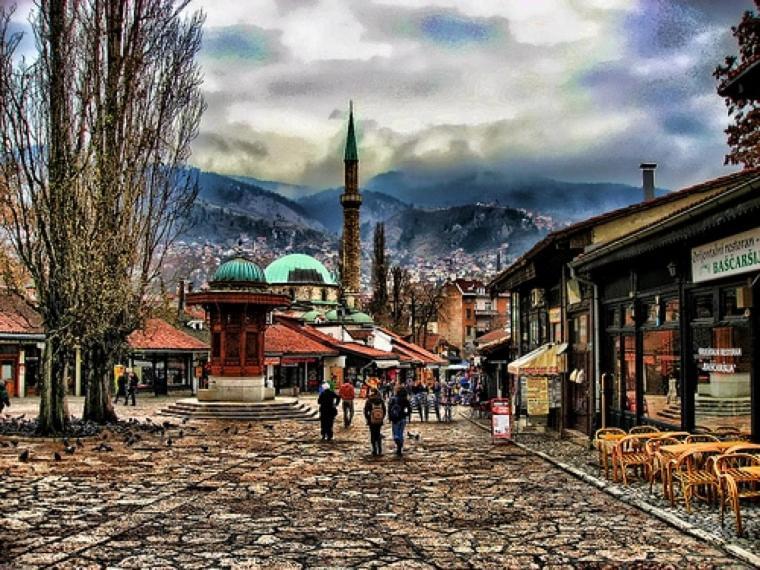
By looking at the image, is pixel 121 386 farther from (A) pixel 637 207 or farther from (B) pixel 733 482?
(B) pixel 733 482

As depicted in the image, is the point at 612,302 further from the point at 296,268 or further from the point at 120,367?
the point at 296,268

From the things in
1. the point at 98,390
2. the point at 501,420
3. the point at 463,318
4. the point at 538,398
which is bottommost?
the point at 501,420

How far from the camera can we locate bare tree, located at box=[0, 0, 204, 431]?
21922 mm

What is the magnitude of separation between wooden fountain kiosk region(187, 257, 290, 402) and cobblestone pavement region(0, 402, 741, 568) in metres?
13.9

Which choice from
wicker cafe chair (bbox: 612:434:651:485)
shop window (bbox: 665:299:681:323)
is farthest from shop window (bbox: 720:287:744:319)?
wicker cafe chair (bbox: 612:434:651:485)

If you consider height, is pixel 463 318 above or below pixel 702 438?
above

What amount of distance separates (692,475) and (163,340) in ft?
131

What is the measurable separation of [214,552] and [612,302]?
11207 millimetres

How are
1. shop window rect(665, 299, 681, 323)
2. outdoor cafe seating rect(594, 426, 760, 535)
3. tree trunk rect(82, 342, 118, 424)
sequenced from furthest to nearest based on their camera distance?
tree trunk rect(82, 342, 118, 424)
shop window rect(665, 299, 681, 323)
outdoor cafe seating rect(594, 426, 760, 535)

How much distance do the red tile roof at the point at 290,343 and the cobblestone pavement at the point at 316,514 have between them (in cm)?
3000

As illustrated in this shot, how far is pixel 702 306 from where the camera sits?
13.3 meters

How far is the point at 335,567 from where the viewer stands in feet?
27.1

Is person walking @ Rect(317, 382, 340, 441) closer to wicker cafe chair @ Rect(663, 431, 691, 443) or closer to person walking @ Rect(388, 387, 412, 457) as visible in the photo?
person walking @ Rect(388, 387, 412, 457)

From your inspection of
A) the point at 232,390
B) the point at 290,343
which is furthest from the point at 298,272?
the point at 232,390
